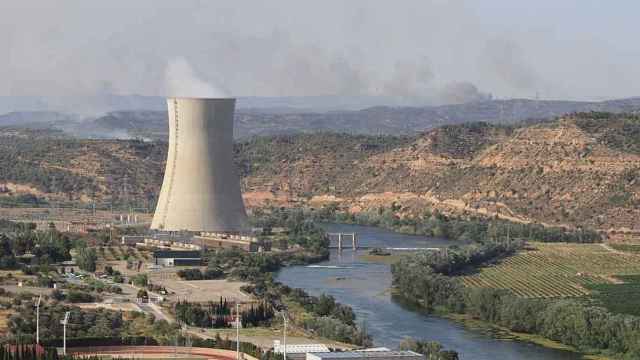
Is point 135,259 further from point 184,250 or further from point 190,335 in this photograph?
point 190,335

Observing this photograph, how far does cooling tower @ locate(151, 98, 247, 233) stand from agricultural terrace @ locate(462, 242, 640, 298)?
383 inches

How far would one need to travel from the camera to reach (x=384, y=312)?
1960 inches

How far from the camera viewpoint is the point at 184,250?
2387 inches

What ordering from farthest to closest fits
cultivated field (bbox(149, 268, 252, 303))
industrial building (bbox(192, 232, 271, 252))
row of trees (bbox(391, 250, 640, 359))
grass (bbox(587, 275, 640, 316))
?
1. industrial building (bbox(192, 232, 271, 252))
2. grass (bbox(587, 275, 640, 316))
3. cultivated field (bbox(149, 268, 252, 303))
4. row of trees (bbox(391, 250, 640, 359))

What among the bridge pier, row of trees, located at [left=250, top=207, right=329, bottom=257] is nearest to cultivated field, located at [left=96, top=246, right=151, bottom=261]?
row of trees, located at [left=250, top=207, right=329, bottom=257]

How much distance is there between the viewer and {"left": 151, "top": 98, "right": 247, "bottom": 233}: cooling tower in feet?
171

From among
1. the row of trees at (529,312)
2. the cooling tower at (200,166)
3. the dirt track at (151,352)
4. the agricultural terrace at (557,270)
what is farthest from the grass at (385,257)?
the dirt track at (151,352)

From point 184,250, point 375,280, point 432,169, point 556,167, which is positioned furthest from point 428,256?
point 432,169

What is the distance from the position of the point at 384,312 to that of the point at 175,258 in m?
11.8

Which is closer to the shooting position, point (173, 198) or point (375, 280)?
point (173, 198)

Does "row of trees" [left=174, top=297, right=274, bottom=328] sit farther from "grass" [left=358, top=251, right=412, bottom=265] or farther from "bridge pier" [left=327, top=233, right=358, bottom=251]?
"bridge pier" [left=327, top=233, right=358, bottom=251]

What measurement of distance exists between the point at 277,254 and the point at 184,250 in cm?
573

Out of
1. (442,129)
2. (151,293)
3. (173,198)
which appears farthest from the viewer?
(442,129)

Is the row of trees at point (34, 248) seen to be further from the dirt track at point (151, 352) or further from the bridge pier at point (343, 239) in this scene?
the dirt track at point (151, 352)
